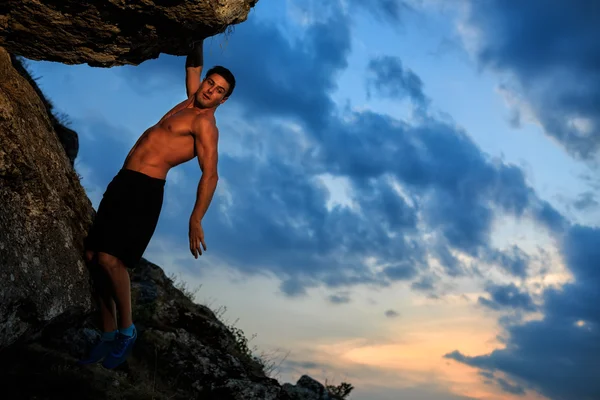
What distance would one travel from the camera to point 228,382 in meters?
9.75

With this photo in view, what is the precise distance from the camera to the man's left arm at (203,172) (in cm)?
599

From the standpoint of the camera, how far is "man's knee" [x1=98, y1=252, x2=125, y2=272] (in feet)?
20.6

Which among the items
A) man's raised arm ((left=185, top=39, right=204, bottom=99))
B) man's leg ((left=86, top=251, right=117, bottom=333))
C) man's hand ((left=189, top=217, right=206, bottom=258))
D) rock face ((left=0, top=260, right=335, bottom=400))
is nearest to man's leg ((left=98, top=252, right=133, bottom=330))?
man's leg ((left=86, top=251, right=117, bottom=333))

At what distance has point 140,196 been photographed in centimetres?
622

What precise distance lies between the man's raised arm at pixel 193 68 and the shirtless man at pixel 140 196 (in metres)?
0.44

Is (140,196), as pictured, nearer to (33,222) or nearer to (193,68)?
(33,222)

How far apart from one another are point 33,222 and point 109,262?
840 mm

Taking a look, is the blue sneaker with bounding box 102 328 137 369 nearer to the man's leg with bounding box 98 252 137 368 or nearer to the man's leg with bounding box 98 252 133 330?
the man's leg with bounding box 98 252 137 368

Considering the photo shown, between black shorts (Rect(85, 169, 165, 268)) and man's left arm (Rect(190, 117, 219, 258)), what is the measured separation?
53 cm

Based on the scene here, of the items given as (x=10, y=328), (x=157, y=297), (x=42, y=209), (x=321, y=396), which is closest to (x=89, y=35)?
(x=42, y=209)

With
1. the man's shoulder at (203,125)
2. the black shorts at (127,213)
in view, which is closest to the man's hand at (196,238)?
the black shorts at (127,213)

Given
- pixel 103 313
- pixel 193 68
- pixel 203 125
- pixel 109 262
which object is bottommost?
pixel 103 313

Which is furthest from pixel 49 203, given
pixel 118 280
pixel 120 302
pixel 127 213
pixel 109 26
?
pixel 109 26

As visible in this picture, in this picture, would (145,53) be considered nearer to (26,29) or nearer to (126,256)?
(26,29)
